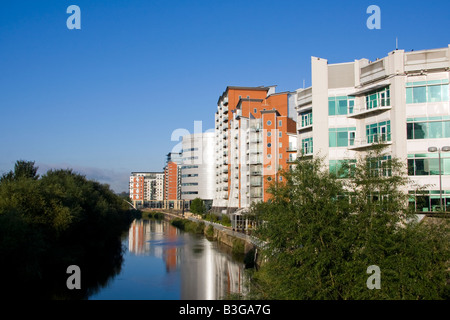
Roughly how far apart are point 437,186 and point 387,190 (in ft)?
42.4

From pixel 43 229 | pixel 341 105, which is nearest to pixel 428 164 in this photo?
pixel 341 105

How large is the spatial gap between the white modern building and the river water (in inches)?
2227

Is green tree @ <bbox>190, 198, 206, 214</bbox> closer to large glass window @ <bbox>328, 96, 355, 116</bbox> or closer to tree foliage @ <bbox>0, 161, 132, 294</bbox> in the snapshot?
tree foliage @ <bbox>0, 161, 132, 294</bbox>

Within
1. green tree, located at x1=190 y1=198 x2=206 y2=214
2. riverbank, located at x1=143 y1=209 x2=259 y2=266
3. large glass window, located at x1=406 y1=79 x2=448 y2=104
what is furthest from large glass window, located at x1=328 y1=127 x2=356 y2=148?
green tree, located at x1=190 y1=198 x2=206 y2=214

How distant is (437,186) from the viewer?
85.9 feet

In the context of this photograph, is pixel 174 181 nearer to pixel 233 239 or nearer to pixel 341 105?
pixel 233 239

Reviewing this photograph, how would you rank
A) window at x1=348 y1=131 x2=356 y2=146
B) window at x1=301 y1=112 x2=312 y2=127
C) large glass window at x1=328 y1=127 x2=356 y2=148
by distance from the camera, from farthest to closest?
window at x1=301 y1=112 x2=312 y2=127 → large glass window at x1=328 y1=127 x2=356 y2=148 → window at x1=348 y1=131 x2=356 y2=146

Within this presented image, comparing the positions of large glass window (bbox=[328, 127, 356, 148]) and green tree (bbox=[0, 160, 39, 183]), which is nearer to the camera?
large glass window (bbox=[328, 127, 356, 148])

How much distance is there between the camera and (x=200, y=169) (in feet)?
371

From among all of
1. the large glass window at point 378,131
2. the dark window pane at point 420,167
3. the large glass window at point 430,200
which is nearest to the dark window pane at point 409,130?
the large glass window at point 378,131

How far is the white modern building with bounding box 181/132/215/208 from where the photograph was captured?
111 m

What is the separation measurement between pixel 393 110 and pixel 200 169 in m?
87.8
